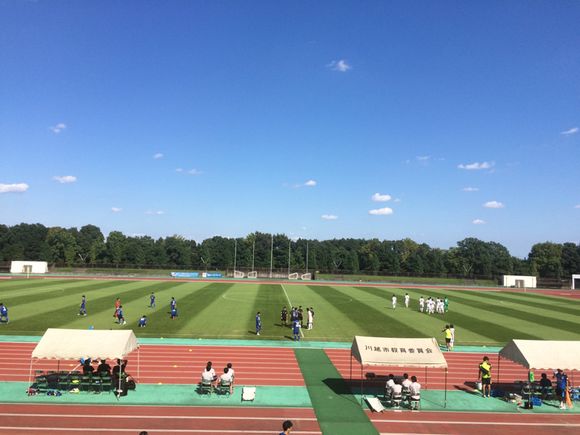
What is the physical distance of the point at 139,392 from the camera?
53.1ft

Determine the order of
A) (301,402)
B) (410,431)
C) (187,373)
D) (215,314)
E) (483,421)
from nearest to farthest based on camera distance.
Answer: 1. (410,431)
2. (483,421)
3. (301,402)
4. (187,373)
5. (215,314)

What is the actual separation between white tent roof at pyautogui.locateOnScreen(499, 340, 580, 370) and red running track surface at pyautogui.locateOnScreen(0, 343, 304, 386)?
344 inches

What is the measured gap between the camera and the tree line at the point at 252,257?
11325 cm

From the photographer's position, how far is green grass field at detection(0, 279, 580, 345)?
1110 inches

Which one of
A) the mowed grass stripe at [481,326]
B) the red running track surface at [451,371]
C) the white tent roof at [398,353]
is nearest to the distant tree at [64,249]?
the mowed grass stripe at [481,326]

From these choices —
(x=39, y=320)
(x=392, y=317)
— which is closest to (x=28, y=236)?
(x=39, y=320)

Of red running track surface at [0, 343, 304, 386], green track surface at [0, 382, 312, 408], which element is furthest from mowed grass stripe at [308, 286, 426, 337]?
green track surface at [0, 382, 312, 408]

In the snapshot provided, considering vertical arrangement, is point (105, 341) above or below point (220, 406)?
above

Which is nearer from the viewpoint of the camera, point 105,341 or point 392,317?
point 105,341

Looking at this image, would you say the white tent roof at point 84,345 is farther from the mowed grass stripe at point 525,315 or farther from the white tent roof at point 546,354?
the mowed grass stripe at point 525,315

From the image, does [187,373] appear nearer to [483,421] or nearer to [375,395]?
[375,395]

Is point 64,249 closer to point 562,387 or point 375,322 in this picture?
point 375,322

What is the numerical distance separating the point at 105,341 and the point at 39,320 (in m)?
17.4

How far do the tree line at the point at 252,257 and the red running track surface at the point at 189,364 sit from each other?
258ft
